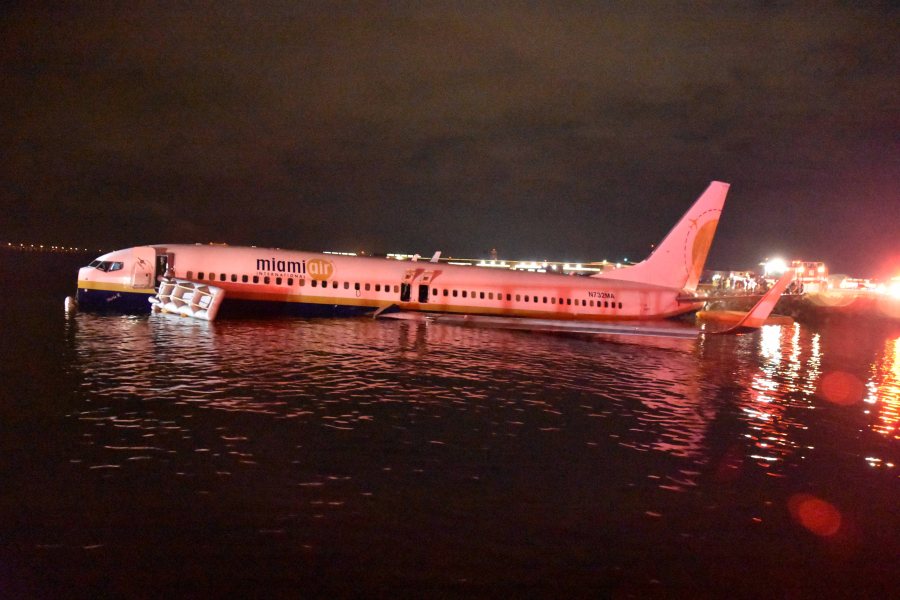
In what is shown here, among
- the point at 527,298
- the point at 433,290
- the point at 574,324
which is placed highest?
the point at 433,290

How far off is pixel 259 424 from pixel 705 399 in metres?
14.8

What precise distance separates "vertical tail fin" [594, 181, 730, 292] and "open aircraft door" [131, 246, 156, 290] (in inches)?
1237

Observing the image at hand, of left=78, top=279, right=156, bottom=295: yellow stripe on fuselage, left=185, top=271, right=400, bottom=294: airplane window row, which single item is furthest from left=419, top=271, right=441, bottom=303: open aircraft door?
left=78, top=279, right=156, bottom=295: yellow stripe on fuselage

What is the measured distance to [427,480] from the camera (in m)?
12.5

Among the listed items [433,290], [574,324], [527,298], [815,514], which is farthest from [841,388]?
[433,290]

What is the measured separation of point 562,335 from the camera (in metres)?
39.1

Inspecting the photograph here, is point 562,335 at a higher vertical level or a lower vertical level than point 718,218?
lower

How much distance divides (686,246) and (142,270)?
36122 mm

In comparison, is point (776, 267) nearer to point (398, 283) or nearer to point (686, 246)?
point (686, 246)

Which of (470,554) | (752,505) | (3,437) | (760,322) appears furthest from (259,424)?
(760,322)

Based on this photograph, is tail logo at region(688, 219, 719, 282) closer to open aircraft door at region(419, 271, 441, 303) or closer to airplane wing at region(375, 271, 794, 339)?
airplane wing at region(375, 271, 794, 339)

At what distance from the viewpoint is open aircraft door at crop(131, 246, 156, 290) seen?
3728 cm

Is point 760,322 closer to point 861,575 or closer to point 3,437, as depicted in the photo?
point 861,575

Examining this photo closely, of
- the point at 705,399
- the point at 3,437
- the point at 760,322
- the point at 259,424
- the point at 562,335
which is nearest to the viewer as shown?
the point at 3,437
